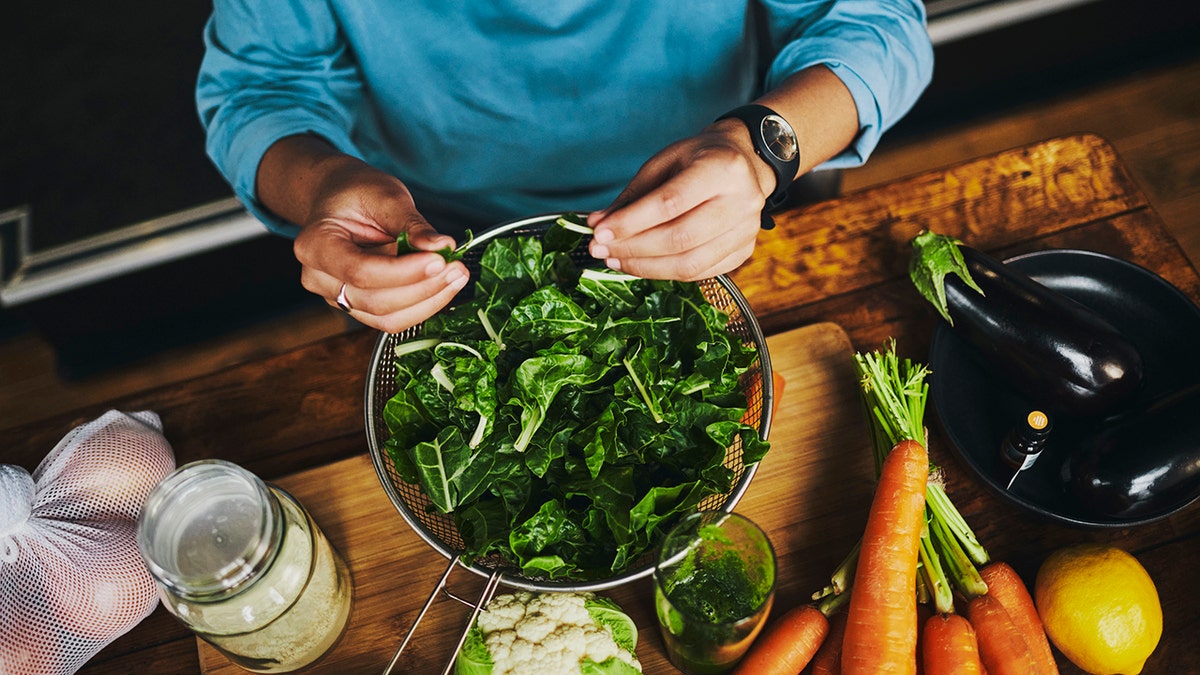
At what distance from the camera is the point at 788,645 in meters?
0.90

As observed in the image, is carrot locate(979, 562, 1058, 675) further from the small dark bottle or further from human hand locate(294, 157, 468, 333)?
human hand locate(294, 157, 468, 333)

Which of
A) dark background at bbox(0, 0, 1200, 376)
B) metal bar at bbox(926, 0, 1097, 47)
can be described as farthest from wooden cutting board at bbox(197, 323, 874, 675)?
metal bar at bbox(926, 0, 1097, 47)

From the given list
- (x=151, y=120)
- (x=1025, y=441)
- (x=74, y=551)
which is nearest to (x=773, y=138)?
(x=1025, y=441)

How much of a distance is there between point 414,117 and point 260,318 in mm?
1115

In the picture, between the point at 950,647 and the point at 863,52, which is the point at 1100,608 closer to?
the point at 950,647

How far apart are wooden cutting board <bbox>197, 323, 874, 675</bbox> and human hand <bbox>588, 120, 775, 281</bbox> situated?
0.27 meters

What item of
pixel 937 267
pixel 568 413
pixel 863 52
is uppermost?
pixel 863 52

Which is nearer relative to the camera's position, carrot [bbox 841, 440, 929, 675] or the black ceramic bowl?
carrot [bbox 841, 440, 929, 675]

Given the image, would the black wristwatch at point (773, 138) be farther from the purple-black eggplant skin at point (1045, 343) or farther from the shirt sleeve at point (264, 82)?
the shirt sleeve at point (264, 82)

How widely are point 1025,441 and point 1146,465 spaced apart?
0.43 ft

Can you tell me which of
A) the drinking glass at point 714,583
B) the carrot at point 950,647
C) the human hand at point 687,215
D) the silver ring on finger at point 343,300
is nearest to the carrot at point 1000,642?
the carrot at point 950,647

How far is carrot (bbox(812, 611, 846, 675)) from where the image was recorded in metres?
0.93

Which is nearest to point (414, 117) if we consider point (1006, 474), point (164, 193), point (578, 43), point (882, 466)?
point (578, 43)

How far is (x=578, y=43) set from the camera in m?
1.11
